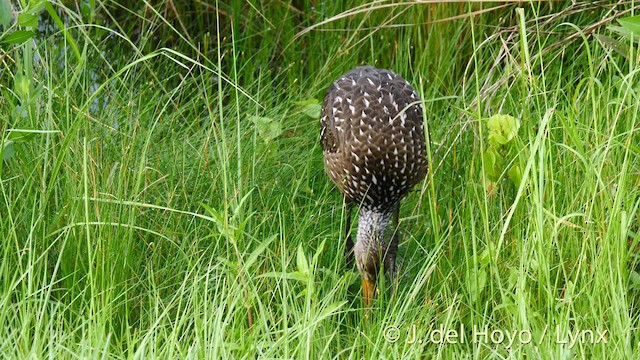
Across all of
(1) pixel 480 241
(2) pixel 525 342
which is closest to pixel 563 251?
(1) pixel 480 241

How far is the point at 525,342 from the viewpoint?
355cm

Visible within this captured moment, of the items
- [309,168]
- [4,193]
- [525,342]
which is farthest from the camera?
[309,168]

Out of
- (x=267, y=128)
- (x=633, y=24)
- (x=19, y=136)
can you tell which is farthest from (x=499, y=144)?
(x=19, y=136)

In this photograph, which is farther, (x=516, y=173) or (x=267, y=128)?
(x=267, y=128)

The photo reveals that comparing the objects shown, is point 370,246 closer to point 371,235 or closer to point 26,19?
point 371,235

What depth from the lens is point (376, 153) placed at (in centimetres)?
475

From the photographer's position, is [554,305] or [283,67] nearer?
[554,305]

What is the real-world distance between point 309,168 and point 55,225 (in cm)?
138

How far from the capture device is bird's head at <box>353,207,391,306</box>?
177 inches

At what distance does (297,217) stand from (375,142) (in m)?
0.47

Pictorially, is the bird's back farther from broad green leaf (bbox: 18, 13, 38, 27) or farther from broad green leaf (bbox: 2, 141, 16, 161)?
broad green leaf (bbox: 18, 13, 38, 27)

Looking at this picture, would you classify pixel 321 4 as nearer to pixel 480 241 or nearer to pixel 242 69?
pixel 242 69

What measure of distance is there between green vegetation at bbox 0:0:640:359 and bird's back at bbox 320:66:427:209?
0.55 ft

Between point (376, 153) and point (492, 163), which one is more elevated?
point (492, 163)
